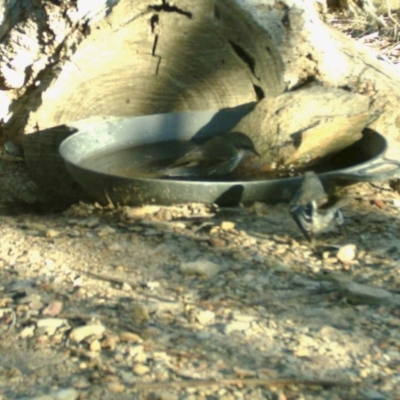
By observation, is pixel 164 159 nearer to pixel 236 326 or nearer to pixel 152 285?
pixel 152 285

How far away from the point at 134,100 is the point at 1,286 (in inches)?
75.0

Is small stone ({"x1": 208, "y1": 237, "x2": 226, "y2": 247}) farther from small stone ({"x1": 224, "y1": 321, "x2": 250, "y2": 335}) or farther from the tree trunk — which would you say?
the tree trunk

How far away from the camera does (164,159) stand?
4508 mm

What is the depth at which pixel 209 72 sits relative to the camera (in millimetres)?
4848

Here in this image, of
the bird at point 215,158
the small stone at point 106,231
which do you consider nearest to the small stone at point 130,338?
the small stone at point 106,231

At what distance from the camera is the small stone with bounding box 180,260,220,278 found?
329 cm

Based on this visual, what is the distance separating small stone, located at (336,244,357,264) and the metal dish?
0.36 m

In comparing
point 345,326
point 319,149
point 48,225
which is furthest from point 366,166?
point 48,225

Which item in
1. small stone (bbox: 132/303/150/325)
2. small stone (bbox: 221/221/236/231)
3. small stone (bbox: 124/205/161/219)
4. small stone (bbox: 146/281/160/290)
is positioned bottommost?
small stone (bbox: 221/221/236/231)

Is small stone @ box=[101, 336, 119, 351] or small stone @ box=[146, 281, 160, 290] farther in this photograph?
small stone @ box=[146, 281, 160, 290]

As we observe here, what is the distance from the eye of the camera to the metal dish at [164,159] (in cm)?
377

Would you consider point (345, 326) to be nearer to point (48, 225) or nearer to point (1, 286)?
point (1, 286)

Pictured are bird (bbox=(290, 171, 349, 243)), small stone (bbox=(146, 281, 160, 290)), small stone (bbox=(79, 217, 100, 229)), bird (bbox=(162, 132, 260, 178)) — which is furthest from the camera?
bird (bbox=(162, 132, 260, 178))

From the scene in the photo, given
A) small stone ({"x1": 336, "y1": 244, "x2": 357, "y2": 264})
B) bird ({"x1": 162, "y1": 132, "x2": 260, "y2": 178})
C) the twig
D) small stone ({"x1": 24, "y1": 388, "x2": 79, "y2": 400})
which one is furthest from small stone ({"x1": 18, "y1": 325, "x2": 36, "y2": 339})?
bird ({"x1": 162, "y1": 132, "x2": 260, "y2": 178})
